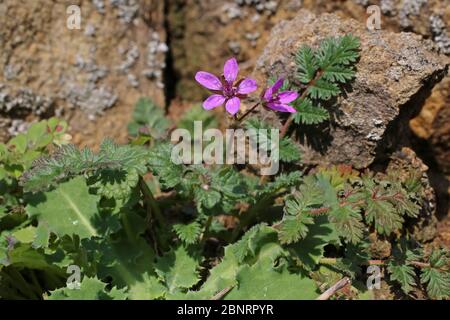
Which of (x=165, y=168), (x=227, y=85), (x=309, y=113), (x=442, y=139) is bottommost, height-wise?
(x=442, y=139)

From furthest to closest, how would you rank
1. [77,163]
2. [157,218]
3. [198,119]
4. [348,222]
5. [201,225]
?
1. [198,119]
2. [157,218]
3. [201,225]
4. [348,222]
5. [77,163]

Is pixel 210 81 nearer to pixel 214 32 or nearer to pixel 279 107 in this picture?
pixel 279 107

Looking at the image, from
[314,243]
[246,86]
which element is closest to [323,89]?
[246,86]

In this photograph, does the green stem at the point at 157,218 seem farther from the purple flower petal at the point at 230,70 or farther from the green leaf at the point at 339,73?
the green leaf at the point at 339,73

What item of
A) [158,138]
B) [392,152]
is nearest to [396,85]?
[392,152]

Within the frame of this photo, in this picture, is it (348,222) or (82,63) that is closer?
(348,222)

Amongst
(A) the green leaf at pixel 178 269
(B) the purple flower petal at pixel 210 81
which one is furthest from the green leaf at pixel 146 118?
(B) the purple flower petal at pixel 210 81

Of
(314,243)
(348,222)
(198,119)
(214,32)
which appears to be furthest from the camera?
(214,32)
